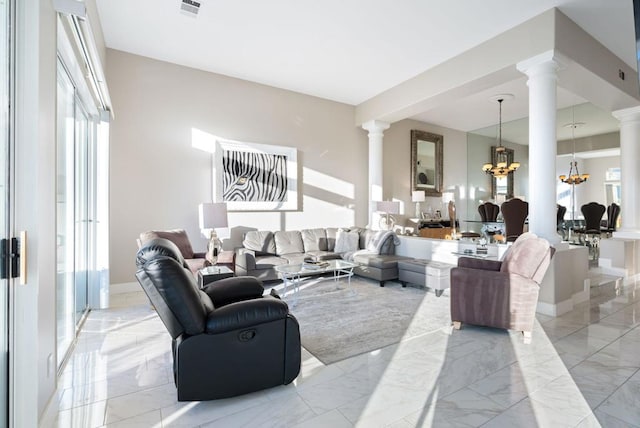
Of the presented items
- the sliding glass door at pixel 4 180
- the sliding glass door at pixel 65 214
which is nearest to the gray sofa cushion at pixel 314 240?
the sliding glass door at pixel 65 214

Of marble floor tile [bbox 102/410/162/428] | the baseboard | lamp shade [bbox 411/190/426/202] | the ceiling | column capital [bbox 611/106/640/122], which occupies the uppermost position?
→ the ceiling

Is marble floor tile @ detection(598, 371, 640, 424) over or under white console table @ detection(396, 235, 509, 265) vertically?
under

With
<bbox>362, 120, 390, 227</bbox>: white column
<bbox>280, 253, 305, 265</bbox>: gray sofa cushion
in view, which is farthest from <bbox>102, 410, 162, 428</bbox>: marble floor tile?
<bbox>362, 120, 390, 227</bbox>: white column

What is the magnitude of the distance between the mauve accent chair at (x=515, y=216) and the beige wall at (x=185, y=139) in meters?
3.30

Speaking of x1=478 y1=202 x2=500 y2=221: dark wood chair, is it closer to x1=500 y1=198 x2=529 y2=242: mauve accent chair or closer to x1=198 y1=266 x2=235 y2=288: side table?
x1=500 y1=198 x2=529 y2=242: mauve accent chair

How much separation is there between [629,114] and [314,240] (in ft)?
19.4

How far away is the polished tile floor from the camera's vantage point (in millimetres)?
1830

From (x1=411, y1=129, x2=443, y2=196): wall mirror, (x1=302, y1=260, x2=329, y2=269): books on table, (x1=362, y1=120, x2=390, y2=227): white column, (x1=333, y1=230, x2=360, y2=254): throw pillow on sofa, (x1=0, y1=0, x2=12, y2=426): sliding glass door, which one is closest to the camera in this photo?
(x1=0, y1=0, x2=12, y2=426): sliding glass door

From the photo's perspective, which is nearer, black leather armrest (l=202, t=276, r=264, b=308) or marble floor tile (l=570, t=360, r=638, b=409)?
marble floor tile (l=570, t=360, r=638, b=409)

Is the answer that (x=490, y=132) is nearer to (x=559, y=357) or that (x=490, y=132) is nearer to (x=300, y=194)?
(x=300, y=194)

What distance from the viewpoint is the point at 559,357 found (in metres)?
2.59

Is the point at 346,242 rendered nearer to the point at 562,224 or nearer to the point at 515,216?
the point at 515,216

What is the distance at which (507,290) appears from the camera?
2969 mm

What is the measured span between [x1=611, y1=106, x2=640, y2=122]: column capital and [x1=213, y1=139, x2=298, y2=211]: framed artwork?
5.80 meters
